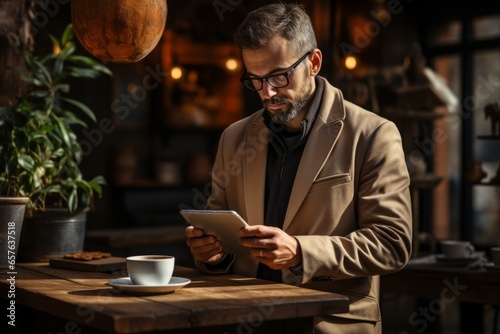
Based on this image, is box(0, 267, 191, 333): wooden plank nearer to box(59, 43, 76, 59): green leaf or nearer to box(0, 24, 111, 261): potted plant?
box(0, 24, 111, 261): potted plant

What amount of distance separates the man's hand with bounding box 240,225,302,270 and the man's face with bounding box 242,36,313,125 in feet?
1.83

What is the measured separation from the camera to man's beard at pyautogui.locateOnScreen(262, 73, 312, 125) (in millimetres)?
2736

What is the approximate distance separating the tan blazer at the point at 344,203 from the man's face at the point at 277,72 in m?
0.11

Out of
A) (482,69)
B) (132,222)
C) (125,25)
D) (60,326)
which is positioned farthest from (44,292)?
(482,69)

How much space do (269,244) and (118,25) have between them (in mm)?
902

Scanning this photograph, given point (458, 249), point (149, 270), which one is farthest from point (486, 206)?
point (149, 270)

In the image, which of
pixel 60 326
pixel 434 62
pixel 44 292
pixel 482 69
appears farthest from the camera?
pixel 434 62

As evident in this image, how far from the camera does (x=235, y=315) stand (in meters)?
2.00

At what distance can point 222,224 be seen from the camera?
243 cm

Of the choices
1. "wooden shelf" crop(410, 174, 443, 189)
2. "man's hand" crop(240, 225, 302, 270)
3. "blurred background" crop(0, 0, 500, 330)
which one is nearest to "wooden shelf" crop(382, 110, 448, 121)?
"wooden shelf" crop(410, 174, 443, 189)

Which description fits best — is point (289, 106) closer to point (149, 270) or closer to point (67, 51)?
Result: point (149, 270)

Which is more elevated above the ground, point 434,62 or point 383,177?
point 434,62

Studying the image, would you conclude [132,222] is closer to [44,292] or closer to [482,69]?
[482,69]

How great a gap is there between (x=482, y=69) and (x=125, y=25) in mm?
5676
